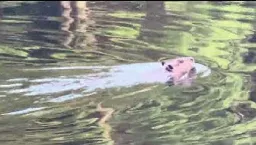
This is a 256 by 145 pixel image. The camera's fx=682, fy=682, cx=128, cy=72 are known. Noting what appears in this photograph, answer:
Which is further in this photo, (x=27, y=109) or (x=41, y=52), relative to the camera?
(x=41, y=52)

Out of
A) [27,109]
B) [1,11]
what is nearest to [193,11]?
[1,11]

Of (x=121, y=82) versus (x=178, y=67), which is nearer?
(x=121, y=82)

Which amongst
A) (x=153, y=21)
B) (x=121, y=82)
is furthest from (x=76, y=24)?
(x=121, y=82)

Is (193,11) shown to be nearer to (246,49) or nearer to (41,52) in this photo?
(246,49)

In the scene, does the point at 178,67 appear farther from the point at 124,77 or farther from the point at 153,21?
the point at 153,21

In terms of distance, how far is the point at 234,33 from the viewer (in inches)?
400

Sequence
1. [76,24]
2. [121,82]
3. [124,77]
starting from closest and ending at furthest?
[121,82] → [124,77] → [76,24]

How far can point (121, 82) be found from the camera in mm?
6980

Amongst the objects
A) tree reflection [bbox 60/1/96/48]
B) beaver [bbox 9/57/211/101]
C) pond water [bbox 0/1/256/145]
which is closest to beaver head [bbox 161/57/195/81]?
beaver [bbox 9/57/211/101]

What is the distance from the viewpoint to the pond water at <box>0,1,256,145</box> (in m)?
5.63

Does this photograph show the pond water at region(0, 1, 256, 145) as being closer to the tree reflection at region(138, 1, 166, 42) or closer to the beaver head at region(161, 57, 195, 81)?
the tree reflection at region(138, 1, 166, 42)

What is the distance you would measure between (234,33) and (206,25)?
2.70ft

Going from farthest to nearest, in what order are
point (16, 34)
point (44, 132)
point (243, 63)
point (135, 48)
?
point (16, 34), point (135, 48), point (243, 63), point (44, 132)

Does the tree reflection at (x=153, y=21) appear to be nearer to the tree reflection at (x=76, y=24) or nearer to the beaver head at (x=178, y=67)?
the tree reflection at (x=76, y=24)
